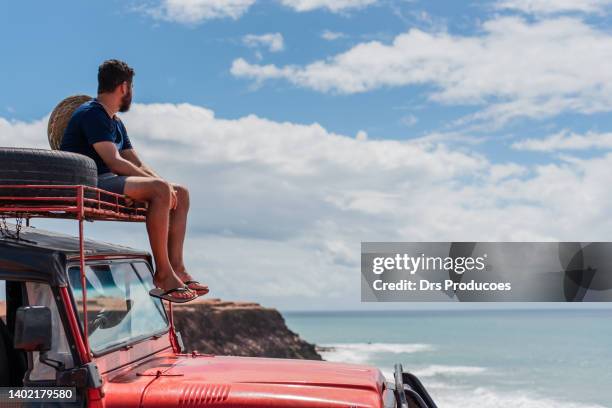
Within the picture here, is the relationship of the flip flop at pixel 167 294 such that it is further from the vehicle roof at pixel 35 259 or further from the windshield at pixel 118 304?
the vehicle roof at pixel 35 259

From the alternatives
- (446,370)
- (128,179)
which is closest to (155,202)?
(128,179)

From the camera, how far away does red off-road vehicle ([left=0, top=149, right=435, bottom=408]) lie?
5004mm

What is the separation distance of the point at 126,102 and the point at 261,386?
2.99 m

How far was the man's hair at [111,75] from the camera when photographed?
22.6 ft

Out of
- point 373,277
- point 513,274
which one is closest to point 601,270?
point 513,274

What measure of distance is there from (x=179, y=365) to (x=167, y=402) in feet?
2.24

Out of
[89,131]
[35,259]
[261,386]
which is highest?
[89,131]

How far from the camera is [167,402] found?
5.02m

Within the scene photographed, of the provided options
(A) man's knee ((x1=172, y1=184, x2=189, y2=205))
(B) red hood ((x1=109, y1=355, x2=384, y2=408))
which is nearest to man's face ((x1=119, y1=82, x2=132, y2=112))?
(A) man's knee ((x1=172, y1=184, x2=189, y2=205))

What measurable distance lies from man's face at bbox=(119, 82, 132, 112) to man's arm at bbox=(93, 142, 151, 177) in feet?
1.60

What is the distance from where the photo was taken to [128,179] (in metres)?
6.26

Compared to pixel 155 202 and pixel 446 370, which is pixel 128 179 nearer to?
pixel 155 202

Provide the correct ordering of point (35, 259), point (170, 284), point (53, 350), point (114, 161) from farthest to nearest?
point (114, 161), point (170, 284), point (35, 259), point (53, 350)

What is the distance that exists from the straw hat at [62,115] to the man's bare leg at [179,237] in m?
1.25
